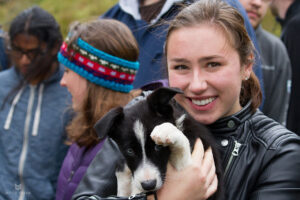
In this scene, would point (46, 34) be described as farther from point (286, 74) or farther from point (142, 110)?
point (286, 74)

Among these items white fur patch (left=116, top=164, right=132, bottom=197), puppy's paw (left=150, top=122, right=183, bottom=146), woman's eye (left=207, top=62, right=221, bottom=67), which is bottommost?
white fur patch (left=116, top=164, right=132, bottom=197)

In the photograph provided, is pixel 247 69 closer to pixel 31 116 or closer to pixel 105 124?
pixel 105 124

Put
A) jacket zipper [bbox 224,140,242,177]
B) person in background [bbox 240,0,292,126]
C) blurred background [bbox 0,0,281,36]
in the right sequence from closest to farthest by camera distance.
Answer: jacket zipper [bbox 224,140,242,177] < person in background [bbox 240,0,292,126] < blurred background [bbox 0,0,281,36]

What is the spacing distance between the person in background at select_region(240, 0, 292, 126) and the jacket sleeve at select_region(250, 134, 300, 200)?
2.42 m

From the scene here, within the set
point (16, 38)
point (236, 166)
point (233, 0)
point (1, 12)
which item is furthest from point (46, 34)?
point (1, 12)

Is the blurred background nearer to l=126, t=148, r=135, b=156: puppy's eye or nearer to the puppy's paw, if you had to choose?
l=126, t=148, r=135, b=156: puppy's eye

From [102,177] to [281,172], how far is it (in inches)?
43.3

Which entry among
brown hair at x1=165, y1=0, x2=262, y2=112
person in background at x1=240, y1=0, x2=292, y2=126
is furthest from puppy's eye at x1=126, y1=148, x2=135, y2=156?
person in background at x1=240, y1=0, x2=292, y2=126

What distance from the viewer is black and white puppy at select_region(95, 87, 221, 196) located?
2162 millimetres

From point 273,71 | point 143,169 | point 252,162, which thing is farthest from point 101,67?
point 273,71

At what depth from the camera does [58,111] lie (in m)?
4.04

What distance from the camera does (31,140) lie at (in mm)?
3914

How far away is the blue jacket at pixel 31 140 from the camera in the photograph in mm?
3809

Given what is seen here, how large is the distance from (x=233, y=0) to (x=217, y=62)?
31.7 inches
